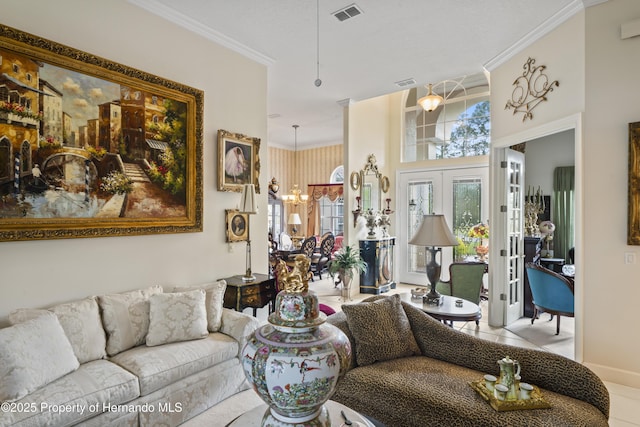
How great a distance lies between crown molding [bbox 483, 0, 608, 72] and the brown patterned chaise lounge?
2.92 m

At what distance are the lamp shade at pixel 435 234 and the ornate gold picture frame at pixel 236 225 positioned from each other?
1.79 m

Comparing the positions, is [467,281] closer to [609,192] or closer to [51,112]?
[609,192]

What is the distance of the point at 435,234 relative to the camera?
3232 mm

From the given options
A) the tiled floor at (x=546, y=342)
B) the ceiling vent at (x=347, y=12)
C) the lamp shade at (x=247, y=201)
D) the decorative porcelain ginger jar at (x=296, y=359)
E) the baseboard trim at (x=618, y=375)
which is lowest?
the tiled floor at (x=546, y=342)

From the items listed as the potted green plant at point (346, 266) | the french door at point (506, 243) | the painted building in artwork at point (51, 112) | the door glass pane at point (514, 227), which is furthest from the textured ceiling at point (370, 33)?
the potted green plant at point (346, 266)

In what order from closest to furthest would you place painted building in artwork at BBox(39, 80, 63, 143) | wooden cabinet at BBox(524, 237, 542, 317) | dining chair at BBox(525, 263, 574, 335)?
1. painted building in artwork at BBox(39, 80, 63, 143)
2. dining chair at BBox(525, 263, 574, 335)
3. wooden cabinet at BBox(524, 237, 542, 317)

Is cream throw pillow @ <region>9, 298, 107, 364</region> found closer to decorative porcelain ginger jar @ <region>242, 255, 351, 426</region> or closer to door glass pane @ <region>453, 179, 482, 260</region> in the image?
decorative porcelain ginger jar @ <region>242, 255, 351, 426</region>

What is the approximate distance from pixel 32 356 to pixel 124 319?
619mm

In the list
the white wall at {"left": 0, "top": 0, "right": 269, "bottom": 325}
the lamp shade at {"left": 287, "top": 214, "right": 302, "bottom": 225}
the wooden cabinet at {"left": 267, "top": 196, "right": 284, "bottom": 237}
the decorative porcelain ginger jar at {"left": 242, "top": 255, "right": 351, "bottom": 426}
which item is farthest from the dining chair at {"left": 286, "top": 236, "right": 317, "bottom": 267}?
the decorative porcelain ginger jar at {"left": 242, "top": 255, "right": 351, "bottom": 426}

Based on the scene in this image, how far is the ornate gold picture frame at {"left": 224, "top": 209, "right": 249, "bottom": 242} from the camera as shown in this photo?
3.63 meters

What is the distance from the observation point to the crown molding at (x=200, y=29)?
2949 mm

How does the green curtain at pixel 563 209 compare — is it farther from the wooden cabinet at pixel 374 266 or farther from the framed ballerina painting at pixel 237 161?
the framed ballerina painting at pixel 237 161

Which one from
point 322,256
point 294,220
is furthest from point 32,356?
point 294,220

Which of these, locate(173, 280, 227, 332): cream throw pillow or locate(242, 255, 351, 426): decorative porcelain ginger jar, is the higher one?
locate(242, 255, 351, 426): decorative porcelain ginger jar
